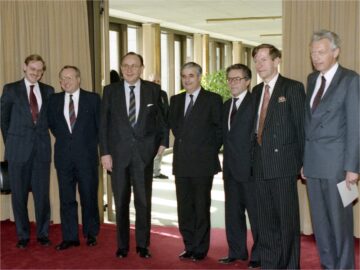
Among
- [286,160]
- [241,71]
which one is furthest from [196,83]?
[286,160]

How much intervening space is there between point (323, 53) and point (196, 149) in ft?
4.24

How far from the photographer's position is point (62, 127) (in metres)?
4.48

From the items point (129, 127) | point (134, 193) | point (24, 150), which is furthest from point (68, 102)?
point (134, 193)

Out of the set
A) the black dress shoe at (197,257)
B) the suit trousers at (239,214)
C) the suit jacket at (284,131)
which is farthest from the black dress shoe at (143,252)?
the suit jacket at (284,131)

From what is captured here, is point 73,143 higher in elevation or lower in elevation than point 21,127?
lower

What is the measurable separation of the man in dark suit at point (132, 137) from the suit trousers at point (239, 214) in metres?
0.69

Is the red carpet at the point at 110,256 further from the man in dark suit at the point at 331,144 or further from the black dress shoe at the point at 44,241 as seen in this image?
the man in dark suit at the point at 331,144

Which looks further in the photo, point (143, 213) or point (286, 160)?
point (143, 213)

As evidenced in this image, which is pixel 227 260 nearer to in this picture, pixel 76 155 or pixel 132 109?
pixel 132 109

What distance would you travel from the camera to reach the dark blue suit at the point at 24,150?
15.0ft

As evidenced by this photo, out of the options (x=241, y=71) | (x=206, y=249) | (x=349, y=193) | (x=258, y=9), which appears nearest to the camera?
(x=349, y=193)

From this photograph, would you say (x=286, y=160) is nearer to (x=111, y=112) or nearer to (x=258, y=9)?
(x=111, y=112)

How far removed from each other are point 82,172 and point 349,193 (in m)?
2.32

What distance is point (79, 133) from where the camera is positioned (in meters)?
4.45
